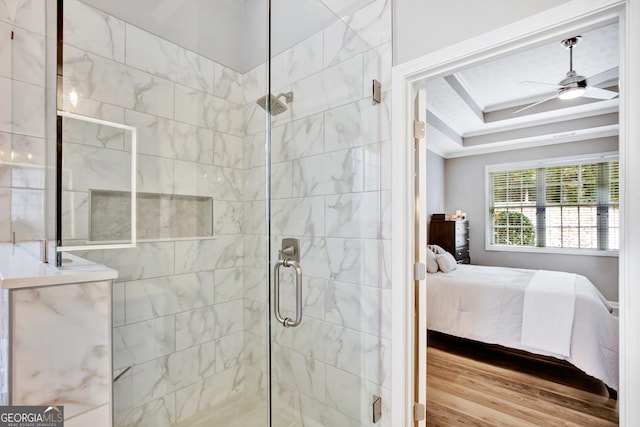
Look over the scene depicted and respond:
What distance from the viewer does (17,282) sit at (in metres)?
0.61

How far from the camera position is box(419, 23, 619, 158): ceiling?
3.15 metres

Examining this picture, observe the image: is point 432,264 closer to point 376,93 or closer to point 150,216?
point 376,93

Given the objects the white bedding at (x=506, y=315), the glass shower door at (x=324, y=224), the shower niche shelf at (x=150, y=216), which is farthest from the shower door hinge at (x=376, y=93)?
the white bedding at (x=506, y=315)

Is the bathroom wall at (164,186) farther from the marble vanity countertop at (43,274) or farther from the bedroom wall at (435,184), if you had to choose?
the bedroom wall at (435,184)

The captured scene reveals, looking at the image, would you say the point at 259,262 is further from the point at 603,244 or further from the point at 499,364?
the point at 603,244

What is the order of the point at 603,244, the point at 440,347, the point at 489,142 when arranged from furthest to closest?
the point at 489,142, the point at 603,244, the point at 440,347

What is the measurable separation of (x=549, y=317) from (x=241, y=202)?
3009 mm

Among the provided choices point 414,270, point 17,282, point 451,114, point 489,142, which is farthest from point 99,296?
point 489,142

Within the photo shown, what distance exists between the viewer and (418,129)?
5.56 feet

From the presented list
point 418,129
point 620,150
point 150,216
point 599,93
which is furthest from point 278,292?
point 599,93

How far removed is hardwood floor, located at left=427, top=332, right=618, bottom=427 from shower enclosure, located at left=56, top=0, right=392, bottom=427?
107 centimetres

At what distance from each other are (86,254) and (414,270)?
4.85 ft

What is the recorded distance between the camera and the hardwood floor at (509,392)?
87.0 inches

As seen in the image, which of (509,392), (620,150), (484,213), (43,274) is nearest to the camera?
(43,274)
